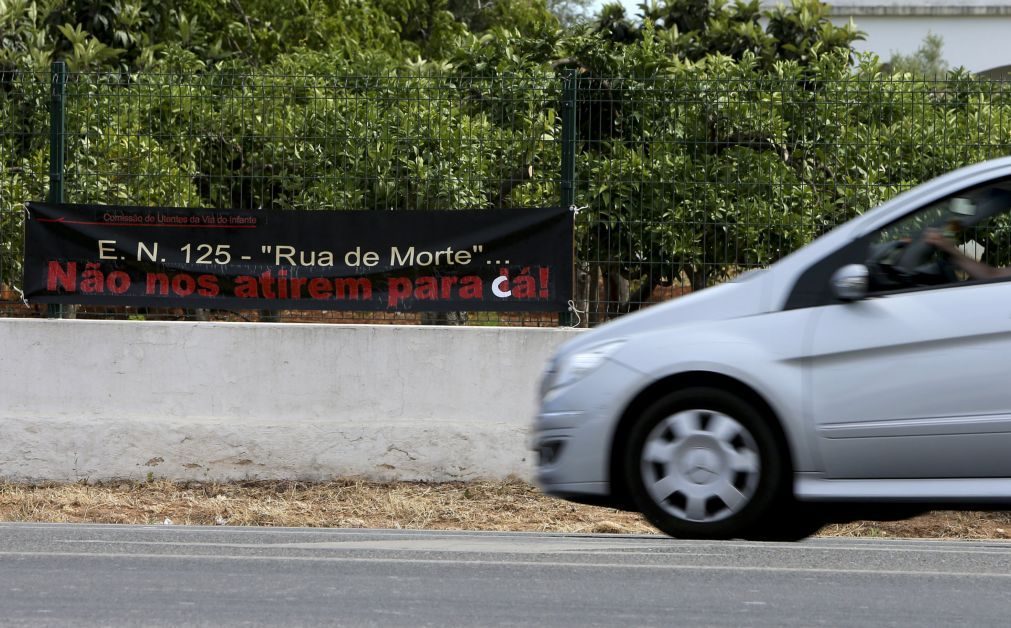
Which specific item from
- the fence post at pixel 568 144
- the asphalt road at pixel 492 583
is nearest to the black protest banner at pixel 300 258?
the fence post at pixel 568 144

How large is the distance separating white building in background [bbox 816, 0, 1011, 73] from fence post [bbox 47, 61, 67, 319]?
35180 millimetres

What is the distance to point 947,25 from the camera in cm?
4381

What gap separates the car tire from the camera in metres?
6.25

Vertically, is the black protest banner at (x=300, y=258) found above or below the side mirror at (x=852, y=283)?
above

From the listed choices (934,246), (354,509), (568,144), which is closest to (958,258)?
(934,246)

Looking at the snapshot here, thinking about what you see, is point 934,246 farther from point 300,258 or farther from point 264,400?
point 264,400

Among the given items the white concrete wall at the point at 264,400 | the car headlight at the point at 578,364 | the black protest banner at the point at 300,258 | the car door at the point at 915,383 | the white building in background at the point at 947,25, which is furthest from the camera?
the white building in background at the point at 947,25

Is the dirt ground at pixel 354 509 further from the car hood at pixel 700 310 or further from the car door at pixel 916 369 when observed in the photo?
the car door at pixel 916 369

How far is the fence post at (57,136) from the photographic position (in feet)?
34.6

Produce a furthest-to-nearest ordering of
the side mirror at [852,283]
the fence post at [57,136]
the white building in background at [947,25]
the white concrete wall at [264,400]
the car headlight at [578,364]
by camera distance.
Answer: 1. the white building in background at [947,25]
2. the fence post at [57,136]
3. the white concrete wall at [264,400]
4. the car headlight at [578,364]
5. the side mirror at [852,283]

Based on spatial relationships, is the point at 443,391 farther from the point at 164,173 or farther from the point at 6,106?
the point at 6,106

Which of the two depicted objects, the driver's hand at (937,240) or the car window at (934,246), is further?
the driver's hand at (937,240)

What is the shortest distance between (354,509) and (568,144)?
9.36ft

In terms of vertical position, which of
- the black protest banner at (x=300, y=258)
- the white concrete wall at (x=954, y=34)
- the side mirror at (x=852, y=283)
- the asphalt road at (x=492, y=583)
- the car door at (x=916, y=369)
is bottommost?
the asphalt road at (x=492, y=583)
